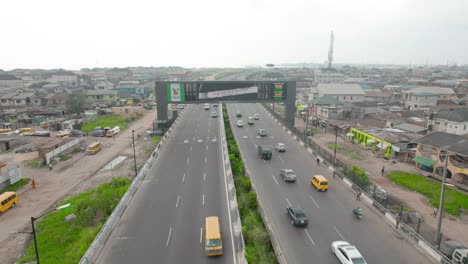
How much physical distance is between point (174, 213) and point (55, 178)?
74.0 feet

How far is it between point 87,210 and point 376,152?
141ft

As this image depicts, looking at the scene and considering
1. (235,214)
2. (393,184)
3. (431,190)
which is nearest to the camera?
(235,214)

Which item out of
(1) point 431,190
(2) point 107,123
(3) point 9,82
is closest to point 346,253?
(1) point 431,190

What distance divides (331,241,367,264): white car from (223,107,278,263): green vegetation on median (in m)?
4.13

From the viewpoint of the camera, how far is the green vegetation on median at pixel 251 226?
19.8 meters

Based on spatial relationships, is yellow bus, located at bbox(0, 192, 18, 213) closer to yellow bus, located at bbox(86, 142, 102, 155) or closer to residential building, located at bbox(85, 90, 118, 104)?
yellow bus, located at bbox(86, 142, 102, 155)

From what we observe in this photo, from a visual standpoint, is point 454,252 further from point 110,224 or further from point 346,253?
point 110,224

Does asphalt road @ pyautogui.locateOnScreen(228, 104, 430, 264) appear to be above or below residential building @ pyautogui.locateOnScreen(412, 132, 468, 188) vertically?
below

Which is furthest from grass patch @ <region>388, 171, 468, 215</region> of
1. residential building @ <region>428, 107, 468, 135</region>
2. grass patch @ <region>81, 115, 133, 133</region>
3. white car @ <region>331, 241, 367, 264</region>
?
grass patch @ <region>81, 115, 133, 133</region>

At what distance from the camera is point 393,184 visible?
37.8 m

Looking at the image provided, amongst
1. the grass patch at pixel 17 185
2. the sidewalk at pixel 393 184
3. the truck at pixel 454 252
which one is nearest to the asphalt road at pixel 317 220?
the truck at pixel 454 252

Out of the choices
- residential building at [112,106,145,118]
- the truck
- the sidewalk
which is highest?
residential building at [112,106,145,118]

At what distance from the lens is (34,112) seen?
7944cm

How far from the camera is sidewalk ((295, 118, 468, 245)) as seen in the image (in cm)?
2712
